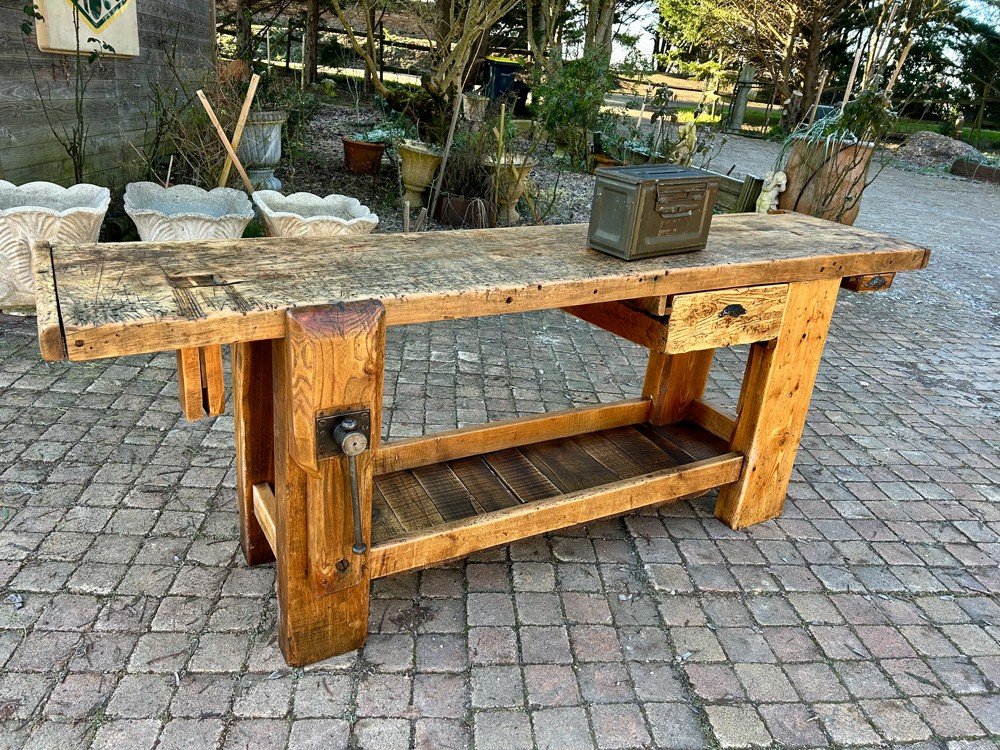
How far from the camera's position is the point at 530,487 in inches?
110

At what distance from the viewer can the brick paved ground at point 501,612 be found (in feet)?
6.79

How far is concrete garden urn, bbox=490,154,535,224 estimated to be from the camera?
6.80m

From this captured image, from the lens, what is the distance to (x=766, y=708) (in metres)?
2.21

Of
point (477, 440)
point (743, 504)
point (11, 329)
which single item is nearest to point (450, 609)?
point (477, 440)

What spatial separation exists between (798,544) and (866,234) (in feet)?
4.54

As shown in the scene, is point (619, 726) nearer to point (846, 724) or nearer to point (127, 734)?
point (846, 724)

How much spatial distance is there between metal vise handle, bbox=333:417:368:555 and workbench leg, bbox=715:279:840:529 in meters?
1.68

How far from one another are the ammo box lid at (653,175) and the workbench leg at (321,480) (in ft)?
3.34

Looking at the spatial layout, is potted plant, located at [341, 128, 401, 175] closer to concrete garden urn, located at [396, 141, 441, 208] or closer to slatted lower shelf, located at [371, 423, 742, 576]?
concrete garden urn, located at [396, 141, 441, 208]

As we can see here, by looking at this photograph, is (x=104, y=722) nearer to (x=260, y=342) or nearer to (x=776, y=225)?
(x=260, y=342)

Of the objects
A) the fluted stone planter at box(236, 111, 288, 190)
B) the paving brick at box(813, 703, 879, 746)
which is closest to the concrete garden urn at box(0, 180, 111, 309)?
the fluted stone planter at box(236, 111, 288, 190)

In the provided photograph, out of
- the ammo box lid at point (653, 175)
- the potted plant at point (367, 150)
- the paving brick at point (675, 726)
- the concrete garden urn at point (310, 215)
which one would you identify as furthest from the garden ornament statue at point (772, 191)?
the paving brick at point (675, 726)

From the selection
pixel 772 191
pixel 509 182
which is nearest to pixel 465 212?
pixel 509 182

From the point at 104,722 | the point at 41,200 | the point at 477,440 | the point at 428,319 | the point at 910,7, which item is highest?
the point at 910,7
